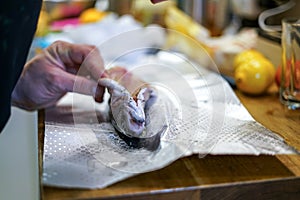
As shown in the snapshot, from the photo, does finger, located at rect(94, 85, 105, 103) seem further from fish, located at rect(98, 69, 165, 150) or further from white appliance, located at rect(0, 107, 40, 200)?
white appliance, located at rect(0, 107, 40, 200)

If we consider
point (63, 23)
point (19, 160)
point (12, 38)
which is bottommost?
point (19, 160)

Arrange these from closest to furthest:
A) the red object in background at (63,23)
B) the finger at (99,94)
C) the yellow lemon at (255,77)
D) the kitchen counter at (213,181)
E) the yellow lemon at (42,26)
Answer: the kitchen counter at (213,181), the finger at (99,94), the yellow lemon at (255,77), the yellow lemon at (42,26), the red object in background at (63,23)

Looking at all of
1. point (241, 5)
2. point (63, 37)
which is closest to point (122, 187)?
point (63, 37)

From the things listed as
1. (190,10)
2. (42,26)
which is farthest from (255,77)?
(190,10)

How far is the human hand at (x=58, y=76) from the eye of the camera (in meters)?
0.60

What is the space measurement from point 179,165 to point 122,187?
75mm

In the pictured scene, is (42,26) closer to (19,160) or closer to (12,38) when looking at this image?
(19,160)

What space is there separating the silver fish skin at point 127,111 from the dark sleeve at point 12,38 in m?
0.12

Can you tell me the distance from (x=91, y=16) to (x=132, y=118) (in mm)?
753

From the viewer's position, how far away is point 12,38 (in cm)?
43

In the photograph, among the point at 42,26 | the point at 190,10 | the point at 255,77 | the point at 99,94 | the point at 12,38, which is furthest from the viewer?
the point at 190,10

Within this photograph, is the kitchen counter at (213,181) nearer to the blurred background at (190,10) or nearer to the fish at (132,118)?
the fish at (132,118)

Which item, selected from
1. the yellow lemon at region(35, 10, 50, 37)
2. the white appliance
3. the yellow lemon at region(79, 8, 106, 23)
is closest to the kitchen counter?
the white appliance

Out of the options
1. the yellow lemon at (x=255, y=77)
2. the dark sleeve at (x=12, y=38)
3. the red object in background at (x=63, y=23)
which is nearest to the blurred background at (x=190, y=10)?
the red object in background at (x=63, y=23)
